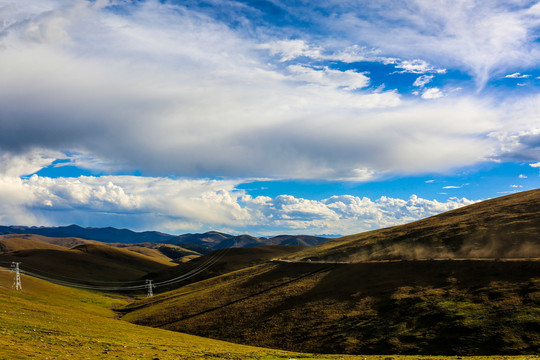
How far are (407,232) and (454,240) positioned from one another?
2694cm

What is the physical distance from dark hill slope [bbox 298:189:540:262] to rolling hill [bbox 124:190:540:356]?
1.21 feet

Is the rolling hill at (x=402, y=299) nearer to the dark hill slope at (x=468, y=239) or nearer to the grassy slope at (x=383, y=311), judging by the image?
the grassy slope at (x=383, y=311)

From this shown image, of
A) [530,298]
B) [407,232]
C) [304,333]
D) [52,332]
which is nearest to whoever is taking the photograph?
[52,332]

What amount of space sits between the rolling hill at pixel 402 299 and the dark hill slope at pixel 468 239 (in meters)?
0.37

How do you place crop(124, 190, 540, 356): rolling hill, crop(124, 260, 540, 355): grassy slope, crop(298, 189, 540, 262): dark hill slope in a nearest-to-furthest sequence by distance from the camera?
crop(124, 260, 540, 355): grassy slope, crop(124, 190, 540, 356): rolling hill, crop(298, 189, 540, 262): dark hill slope

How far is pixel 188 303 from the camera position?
105188 mm

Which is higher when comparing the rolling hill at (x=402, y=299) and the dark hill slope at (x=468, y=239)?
the dark hill slope at (x=468, y=239)

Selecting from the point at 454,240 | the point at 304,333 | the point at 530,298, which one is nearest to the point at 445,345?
the point at 530,298

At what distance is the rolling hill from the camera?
164 feet

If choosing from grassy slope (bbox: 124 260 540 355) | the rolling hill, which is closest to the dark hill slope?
the rolling hill

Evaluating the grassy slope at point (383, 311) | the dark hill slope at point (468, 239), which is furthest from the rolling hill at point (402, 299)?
the dark hill slope at point (468, 239)

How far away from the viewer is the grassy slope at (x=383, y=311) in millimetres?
48469

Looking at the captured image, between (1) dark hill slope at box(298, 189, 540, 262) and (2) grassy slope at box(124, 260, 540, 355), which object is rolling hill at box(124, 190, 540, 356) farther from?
(1) dark hill slope at box(298, 189, 540, 262)

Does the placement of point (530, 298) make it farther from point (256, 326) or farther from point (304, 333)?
point (256, 326)
